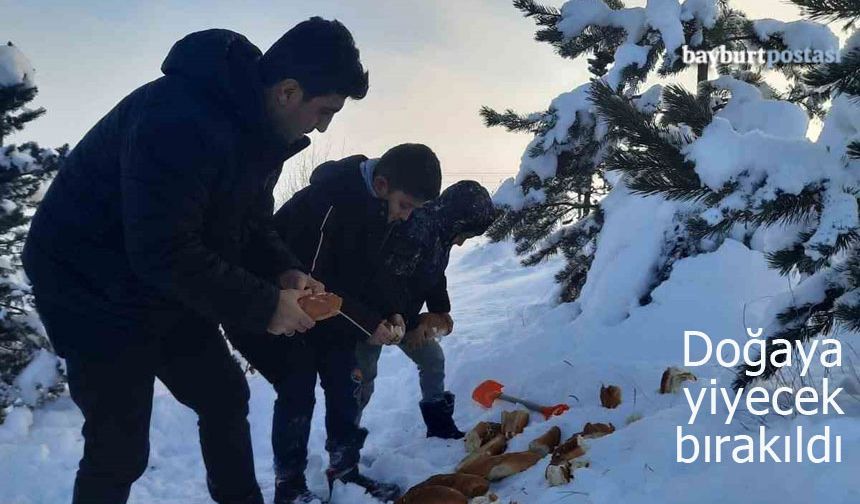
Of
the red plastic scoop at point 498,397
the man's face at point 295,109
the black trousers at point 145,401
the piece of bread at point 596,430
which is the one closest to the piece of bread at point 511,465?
the piece of bread at point 596,430

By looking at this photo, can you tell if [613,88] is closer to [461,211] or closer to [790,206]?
[461,211]

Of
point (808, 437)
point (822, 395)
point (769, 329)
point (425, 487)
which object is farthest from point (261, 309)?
→ point (822, 395)

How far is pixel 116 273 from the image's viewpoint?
2018 mm

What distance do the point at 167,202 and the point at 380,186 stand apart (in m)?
1.32

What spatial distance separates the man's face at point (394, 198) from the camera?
297 centimetres

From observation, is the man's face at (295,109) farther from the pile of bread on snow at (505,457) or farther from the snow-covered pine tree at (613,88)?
the snow-covered pine tree at (613,88)

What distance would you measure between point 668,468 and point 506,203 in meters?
3.37

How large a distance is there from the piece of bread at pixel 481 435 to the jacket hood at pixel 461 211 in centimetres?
94

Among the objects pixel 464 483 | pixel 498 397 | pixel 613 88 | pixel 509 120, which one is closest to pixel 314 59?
pixel 464 483

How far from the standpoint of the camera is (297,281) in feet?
8.09

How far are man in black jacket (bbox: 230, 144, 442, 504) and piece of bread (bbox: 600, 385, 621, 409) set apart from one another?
3.53ft

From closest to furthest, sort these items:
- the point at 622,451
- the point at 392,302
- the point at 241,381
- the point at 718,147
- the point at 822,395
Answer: the point at 718,147 < the point at 241,381 < the point at 622,451 < the point at 822,395 < the point at 392,302

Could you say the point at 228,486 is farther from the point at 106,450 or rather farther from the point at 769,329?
the point at 769,329

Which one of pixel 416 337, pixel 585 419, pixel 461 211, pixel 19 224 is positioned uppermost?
pixel 19 224
